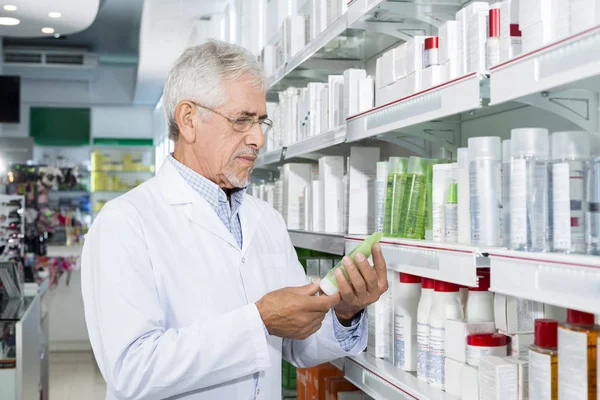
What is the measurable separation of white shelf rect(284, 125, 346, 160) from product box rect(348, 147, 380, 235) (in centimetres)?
9

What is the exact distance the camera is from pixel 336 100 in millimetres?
3064

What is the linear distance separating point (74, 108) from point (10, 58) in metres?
1.51

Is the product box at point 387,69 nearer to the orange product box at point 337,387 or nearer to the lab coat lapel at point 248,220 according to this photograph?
the lab coat lapel at point 248,220

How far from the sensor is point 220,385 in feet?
6.35

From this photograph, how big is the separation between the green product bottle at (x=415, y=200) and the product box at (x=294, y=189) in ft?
4.61

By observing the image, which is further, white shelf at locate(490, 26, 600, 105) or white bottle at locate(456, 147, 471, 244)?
white bottle at locate(456, 147, 471, 244)

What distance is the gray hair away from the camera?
194 cm

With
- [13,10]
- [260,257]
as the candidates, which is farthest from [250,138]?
[13,10]

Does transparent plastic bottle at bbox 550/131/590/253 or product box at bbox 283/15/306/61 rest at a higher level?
product box at bbox 283/15/306/61

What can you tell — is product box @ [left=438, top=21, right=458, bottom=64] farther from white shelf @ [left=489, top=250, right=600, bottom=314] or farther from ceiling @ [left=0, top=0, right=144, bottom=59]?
ceiling @ [left=0, top=0, right=144, bottom=59]

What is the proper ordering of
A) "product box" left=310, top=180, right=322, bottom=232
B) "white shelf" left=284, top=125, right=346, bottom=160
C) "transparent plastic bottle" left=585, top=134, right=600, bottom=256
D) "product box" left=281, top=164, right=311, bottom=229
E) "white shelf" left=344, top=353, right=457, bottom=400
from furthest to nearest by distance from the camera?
"product box" left=281, top=164, right=311, bottom=229
"product box" left=310, top=180, right=322, bottom=232
"white shelf" left=284, top=125, right=346, bottom=160
"white shelf" left=344, top=353, right=457, bottom=400
"transparent plastic bottle" left=585, top=134, right=600, bottom=256

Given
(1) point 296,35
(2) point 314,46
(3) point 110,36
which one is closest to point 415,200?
(2) point 314,46

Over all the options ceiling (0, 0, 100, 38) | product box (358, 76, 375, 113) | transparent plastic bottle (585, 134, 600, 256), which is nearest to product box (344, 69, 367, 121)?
product box (358, 76, 375, 113)

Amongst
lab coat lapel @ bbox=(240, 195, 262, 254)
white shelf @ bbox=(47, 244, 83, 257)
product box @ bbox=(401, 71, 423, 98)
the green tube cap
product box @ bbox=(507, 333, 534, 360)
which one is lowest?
white shelf @ bbox=(47, 244, 83, 257)
